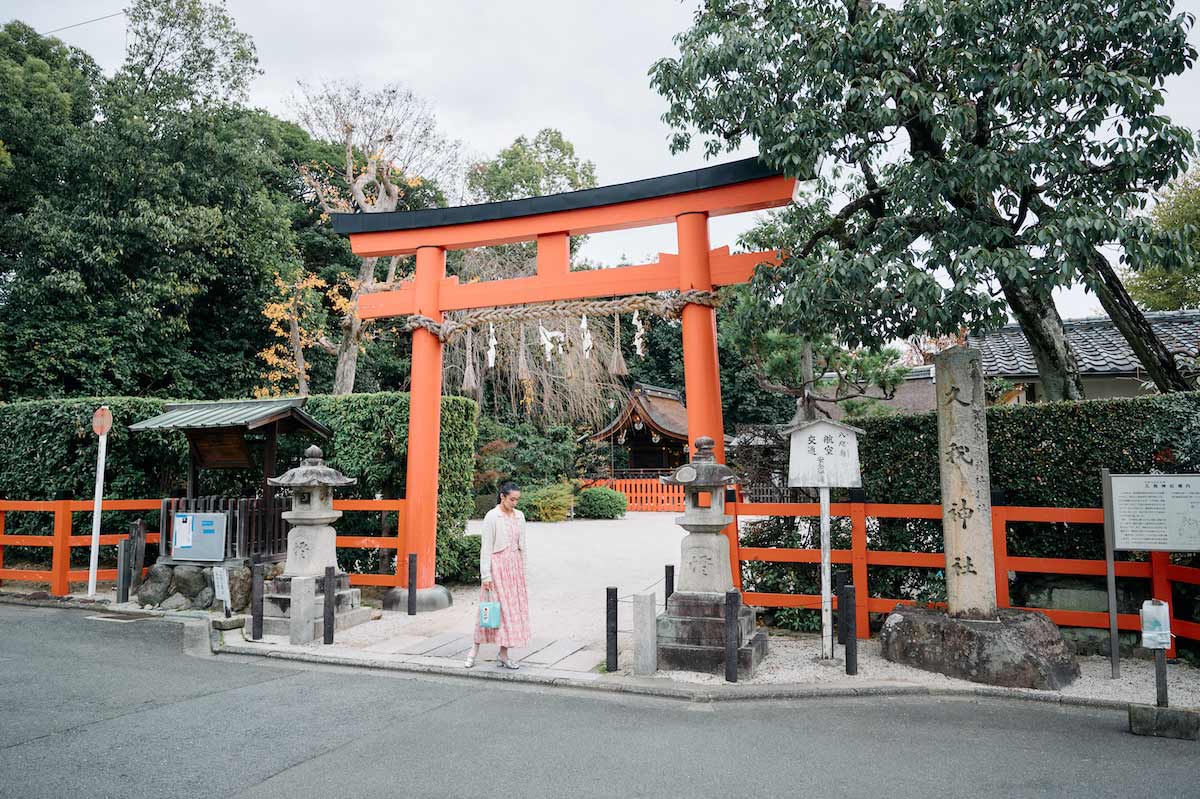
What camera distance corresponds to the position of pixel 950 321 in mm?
6254

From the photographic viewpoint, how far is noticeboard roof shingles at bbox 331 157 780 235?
25.8ft

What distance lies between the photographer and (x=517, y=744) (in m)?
4.65

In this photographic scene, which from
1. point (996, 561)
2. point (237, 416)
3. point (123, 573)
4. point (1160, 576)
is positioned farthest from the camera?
point (123, 573)

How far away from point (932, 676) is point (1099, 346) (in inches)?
522

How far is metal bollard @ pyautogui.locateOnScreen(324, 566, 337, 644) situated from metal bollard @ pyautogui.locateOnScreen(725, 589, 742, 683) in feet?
13.7

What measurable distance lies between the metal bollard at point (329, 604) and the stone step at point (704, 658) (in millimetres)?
3549

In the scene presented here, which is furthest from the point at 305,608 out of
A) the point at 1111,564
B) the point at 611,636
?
the point at 1111,564

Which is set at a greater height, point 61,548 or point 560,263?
point 560,263

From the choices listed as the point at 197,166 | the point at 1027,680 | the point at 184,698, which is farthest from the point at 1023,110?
the point at 197,166

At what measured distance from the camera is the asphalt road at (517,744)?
13.0ft

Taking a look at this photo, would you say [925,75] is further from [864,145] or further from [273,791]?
[273,791]

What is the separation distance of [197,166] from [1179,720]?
834 inches

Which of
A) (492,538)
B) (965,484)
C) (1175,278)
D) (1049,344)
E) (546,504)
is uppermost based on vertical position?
(1175,278)

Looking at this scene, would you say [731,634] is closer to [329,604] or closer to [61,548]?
[329,604]
